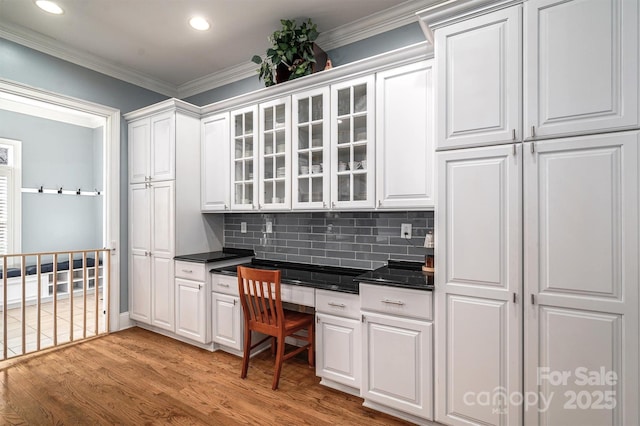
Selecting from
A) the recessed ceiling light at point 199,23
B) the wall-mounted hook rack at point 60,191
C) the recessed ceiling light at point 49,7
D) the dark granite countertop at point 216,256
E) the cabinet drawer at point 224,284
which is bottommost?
the cabinet drawer at point 224,284

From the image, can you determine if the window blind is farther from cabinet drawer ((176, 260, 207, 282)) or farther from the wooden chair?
the wooden chair

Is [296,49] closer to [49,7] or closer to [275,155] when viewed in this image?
[275,155]

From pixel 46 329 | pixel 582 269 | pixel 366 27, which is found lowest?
pixel 46 329

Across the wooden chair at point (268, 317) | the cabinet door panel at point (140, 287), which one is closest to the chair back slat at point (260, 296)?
the wooden chair at point (268, 317)

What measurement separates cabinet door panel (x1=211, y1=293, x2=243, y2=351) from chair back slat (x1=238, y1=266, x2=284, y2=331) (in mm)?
333

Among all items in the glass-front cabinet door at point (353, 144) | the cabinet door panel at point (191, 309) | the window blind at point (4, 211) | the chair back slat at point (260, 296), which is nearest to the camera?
the chair back slat at point (260, 296)

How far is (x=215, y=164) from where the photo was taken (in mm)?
3547

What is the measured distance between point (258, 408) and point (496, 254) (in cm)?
185

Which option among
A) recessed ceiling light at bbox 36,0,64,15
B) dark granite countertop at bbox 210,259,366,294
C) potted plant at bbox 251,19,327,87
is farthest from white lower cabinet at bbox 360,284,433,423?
recessed ceiling light at bbox 36,0,64,15

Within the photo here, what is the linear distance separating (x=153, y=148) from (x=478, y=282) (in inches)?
137

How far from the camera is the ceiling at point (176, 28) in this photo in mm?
2668

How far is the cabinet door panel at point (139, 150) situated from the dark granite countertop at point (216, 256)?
108cm

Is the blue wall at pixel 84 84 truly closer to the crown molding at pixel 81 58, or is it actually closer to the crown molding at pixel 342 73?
the crown molding at pixel 81 58

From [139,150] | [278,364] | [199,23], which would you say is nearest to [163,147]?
[139,150]
